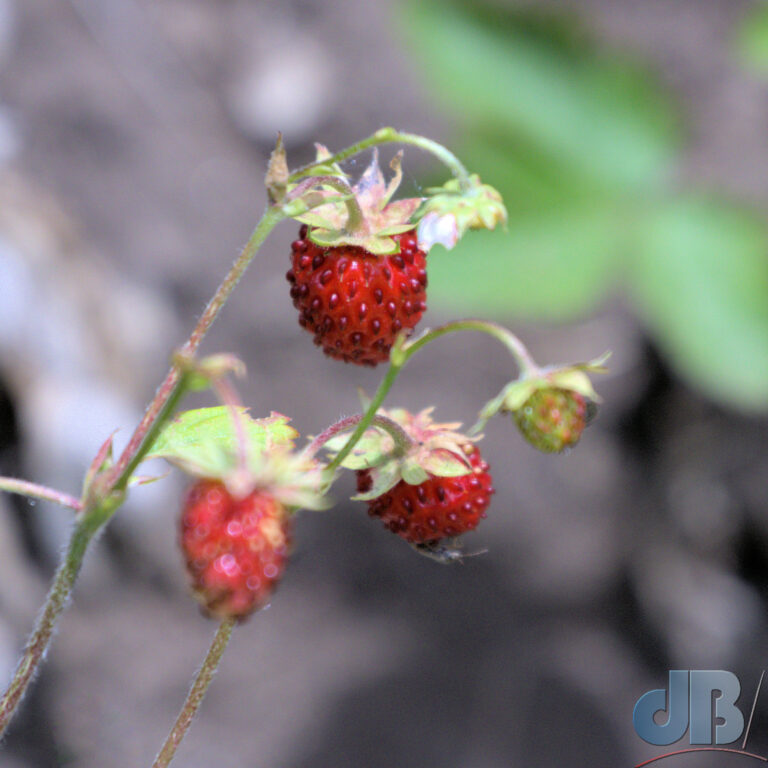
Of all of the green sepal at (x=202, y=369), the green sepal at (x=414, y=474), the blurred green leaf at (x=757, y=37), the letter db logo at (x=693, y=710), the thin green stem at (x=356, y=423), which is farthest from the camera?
the blurred green leaf at (x=757, y=37)

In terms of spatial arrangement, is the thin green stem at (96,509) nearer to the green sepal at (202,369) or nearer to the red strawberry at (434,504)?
the green sepal at (202,369)

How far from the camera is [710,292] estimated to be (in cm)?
315

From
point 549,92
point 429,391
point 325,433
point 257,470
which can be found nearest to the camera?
point 257,470

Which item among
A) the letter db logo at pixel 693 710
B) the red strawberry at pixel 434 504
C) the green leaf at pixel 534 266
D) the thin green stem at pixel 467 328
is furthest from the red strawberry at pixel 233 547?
the green leaf at pixel 534 266

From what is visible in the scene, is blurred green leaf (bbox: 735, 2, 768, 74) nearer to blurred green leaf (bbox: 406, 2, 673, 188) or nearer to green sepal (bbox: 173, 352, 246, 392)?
blurred green leaf (bbox: 406, 2, 673, 188)

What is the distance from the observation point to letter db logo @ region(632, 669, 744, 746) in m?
2.54

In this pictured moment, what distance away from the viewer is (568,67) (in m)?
3.24

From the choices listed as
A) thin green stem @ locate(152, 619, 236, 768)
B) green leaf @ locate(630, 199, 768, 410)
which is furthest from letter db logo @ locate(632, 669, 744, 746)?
thin green stem @ locate(152, 619, 236, 768)

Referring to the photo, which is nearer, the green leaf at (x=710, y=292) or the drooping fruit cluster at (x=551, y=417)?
the drooping fruit cluster at (x=551, y=417)

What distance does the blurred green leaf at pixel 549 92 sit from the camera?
122 inches

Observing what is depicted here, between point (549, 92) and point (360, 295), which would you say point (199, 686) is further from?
point (549, 92)

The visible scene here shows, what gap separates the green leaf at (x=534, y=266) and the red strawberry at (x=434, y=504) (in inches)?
76.0

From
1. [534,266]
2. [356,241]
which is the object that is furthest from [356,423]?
[534,266]

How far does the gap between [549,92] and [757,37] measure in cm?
75
